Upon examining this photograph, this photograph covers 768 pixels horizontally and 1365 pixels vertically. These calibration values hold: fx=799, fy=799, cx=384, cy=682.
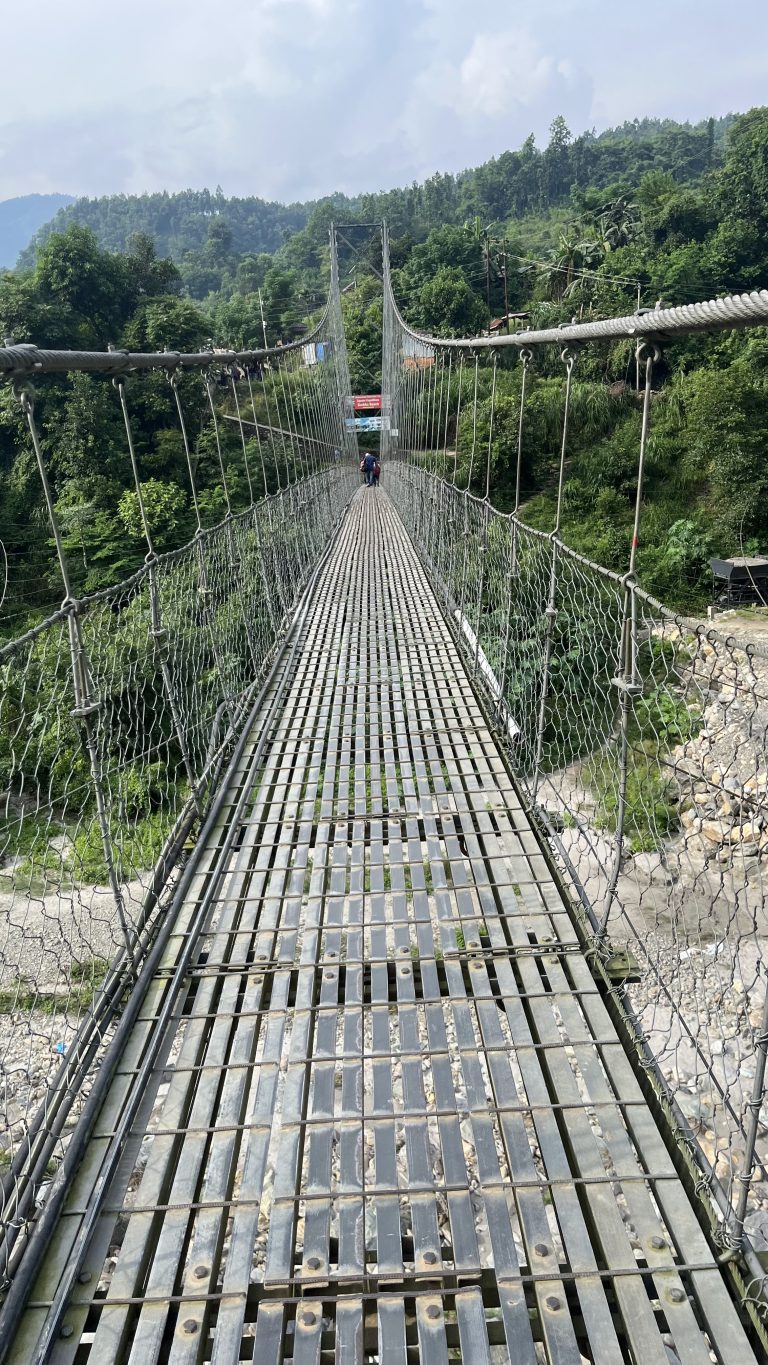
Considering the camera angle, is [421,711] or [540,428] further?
[540,428]

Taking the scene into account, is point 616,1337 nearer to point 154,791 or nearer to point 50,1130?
point 50,1130

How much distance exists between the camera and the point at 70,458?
45.1 ft

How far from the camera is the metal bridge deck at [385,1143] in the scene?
101 cm

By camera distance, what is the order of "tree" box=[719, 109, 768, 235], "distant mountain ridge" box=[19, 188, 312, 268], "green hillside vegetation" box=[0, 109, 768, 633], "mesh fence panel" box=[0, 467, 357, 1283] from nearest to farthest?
1. "mesh fence panel" box=[0, 467, 357, 1283]
2. "green hillside vegetation" box=[0, 109, 768, 633]
3. "tree" box=[719, 109, 768, 235]
4. "distant mountain ridge" box=[19, 188, 312, 268]

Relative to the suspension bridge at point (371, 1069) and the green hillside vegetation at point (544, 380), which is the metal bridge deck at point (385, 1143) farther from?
the green hillside vegetation at point (544, 380)

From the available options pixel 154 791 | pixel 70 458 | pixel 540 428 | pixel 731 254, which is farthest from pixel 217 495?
pixel 731 254

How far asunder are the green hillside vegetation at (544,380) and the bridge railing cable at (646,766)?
3.39 metres

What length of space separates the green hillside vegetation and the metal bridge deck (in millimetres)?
5231

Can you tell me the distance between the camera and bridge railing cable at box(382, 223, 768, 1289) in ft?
3.93

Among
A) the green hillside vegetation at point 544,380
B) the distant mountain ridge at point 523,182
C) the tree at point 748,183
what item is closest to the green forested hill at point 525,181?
the distant mountain ridge at point 523,182

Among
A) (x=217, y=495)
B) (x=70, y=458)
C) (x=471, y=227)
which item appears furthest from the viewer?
(x=471, y=227)

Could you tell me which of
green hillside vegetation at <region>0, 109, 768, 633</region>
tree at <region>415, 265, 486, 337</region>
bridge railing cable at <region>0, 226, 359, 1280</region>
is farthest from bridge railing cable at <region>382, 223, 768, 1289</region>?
Answer: tree at <region>415, 265, 486, 337</region>

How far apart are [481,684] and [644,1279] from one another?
2.39 m

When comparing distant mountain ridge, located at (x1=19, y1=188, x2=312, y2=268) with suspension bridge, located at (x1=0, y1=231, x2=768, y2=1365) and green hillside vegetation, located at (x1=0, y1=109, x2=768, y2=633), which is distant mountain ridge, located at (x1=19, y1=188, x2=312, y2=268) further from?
suspension bridge, located at (x1=0, y1=231, x2=768, y2=1365)
